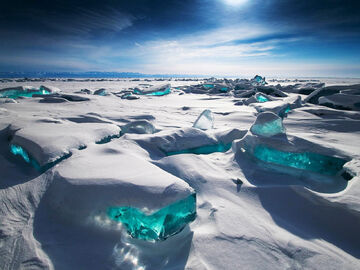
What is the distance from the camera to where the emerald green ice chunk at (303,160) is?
132 centimetres

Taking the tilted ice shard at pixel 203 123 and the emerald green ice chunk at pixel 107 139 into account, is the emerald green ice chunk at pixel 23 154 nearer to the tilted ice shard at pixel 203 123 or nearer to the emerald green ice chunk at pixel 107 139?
the emerald green ice chunk at pixel 107 139

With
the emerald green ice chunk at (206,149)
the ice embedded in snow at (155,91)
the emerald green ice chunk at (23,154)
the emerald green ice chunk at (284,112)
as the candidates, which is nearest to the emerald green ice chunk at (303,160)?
the emerald green ice chunk at (206,149)

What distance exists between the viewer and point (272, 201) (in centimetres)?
106

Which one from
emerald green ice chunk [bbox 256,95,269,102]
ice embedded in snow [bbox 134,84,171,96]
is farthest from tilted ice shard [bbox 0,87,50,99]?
emerald green ice chunk [bbox 256,95,269,102]

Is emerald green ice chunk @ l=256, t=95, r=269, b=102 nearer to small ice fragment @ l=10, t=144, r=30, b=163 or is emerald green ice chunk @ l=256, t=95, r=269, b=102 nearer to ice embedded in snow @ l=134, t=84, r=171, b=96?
ice embedded in snow @ l=134, t=84, r=171, b=96

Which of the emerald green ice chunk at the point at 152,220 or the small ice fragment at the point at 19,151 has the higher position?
the small ice fragment at the point at 19,151

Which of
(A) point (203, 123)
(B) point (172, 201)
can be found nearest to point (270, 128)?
(A) point (203, 123)

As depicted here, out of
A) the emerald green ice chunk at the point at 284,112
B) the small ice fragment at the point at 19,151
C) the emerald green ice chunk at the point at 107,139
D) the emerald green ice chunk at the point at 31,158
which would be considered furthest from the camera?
the emerald green ice chunk at the point at 284,112

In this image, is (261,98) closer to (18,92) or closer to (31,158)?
(31,158)

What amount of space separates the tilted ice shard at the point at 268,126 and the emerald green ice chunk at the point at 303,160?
202 millimetres

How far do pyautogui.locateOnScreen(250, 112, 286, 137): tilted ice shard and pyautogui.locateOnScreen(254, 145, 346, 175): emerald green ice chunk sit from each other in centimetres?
20

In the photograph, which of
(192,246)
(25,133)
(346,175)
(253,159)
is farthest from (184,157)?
(25,133)

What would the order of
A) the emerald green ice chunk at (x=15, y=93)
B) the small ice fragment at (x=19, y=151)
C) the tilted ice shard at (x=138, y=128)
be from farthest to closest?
the emerald green ice chunk at (x=15, y=93), the tilted ice shard at (x=138, y=128), the small ice fragment at (x=19, y=151)

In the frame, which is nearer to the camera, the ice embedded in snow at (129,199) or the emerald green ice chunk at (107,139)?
the ice embedded in snow at (129,199)
